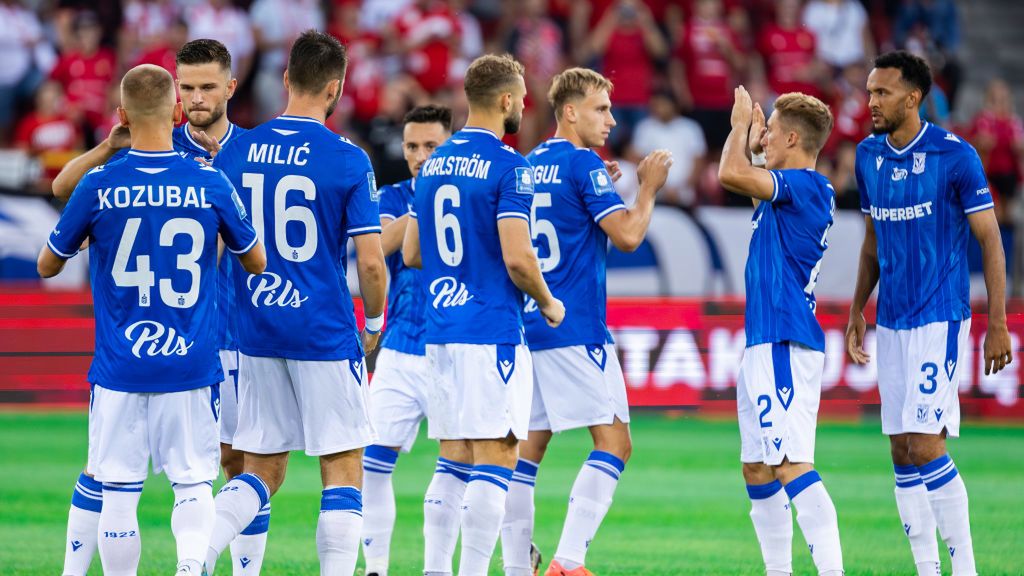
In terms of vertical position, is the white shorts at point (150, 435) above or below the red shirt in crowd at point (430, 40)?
below

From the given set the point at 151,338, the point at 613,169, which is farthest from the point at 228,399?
the point at 613,169

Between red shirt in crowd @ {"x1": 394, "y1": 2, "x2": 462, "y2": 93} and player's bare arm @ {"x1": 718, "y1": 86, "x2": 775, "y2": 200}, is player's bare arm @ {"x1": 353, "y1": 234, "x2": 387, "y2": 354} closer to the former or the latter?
player's bare arm @ {"x1": 718, "y1": 86, "x2": 775, "y2": 200}

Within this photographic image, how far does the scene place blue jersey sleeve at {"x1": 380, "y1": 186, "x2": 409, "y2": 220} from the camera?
28.2 ft

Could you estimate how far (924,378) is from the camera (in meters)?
7.48

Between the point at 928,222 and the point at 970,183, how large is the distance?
11.8 inches

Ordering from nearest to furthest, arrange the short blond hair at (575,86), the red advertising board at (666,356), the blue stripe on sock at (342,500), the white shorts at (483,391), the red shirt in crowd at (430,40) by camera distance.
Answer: the blue stripe on sock at (342,500), the white shorts at (483,391), the short blond hair at (575,86), the red advertising board at (666,356), the red shirt in crowd at (430,40)

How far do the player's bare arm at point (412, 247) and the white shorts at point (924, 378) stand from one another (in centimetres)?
264

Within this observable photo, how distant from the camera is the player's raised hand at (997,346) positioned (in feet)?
24.5

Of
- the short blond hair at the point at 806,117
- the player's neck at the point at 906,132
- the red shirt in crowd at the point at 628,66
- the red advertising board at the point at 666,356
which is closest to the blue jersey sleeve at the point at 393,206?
the short blond hair at the point at 806,117

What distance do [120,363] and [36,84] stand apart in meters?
13.6

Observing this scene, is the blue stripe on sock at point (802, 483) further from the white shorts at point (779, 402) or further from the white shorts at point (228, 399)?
the white shorts at point (228, 399)

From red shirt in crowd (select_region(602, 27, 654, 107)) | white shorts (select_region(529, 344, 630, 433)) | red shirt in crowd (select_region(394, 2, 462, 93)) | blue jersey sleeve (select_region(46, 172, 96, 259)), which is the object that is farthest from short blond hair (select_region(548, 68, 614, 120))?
red shirt in crowd (select_region(602, 27, 654, 107))

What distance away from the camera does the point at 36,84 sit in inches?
736

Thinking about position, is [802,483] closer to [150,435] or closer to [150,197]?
[150,435]
